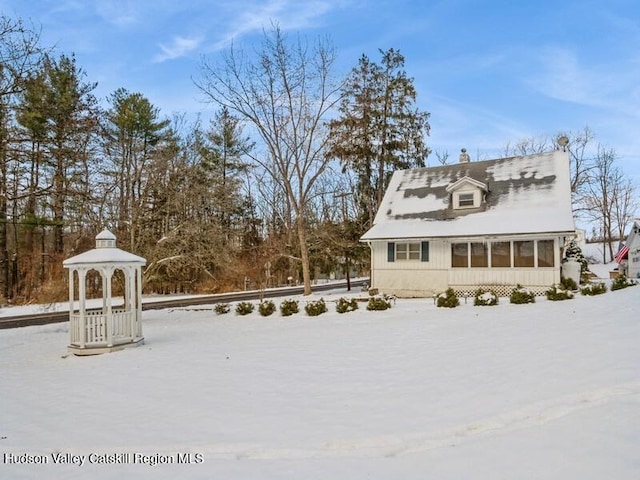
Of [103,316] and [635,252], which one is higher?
[635,252]

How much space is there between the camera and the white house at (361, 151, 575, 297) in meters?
17.5

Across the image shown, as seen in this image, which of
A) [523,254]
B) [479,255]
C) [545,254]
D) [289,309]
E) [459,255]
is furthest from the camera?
[459,255]

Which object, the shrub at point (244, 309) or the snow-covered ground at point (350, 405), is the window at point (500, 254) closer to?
the snow-covered ground at point (350, 405)

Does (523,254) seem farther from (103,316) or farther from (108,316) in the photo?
(103,316)

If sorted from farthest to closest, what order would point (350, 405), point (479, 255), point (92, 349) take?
1. point (479, 255)
2. point (92, 349)
3. point (350, 405)

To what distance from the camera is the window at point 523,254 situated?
17.7 metres

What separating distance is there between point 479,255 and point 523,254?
5.58 feet

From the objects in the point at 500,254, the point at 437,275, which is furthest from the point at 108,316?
the point at 500,254

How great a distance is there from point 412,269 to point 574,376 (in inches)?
536

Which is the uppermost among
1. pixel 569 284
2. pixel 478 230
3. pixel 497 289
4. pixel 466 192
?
pixel 466 192

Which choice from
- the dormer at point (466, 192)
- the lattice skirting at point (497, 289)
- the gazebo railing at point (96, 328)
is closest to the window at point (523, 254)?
the lattice skirting at point (497, 289)

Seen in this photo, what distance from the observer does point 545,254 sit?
57.3 feet

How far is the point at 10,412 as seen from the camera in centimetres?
647

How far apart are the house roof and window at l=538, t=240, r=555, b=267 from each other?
85 cm
